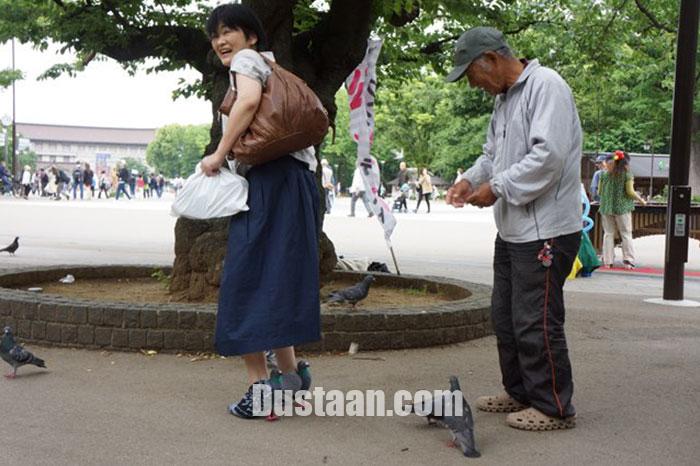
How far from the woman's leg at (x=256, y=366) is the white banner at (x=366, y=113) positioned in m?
4.41

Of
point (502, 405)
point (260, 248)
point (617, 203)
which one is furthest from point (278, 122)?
point (617, 203)

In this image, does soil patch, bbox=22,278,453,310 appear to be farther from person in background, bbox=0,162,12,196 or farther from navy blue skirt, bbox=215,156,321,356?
person in background, bbox=0,162,12,196

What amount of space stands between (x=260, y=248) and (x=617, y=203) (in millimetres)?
10167

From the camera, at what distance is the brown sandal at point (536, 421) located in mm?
4035

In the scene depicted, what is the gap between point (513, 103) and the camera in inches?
160

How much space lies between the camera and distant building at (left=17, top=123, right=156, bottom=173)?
12125cm

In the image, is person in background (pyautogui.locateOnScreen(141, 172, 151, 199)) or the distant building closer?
person in background (pyautogui.locateOnScreen(141, 172, 151, 199))

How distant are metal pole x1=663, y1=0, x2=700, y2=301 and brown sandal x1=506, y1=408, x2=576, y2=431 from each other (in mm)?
5700

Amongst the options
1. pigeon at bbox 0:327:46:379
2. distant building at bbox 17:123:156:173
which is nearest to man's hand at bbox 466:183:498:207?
pigeon at bbox 0:327:46:379

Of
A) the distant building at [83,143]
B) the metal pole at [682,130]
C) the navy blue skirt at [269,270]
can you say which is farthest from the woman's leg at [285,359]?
the distant building at [83,143]

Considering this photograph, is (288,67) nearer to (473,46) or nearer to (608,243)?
(473,46)

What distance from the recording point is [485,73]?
4.05 metres

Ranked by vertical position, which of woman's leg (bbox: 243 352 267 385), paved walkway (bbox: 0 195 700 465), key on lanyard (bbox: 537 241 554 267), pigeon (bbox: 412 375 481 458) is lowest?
paved walkway (bbox: 0 195 700 465)

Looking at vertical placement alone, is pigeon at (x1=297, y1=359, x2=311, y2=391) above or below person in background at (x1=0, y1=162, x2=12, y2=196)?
below
